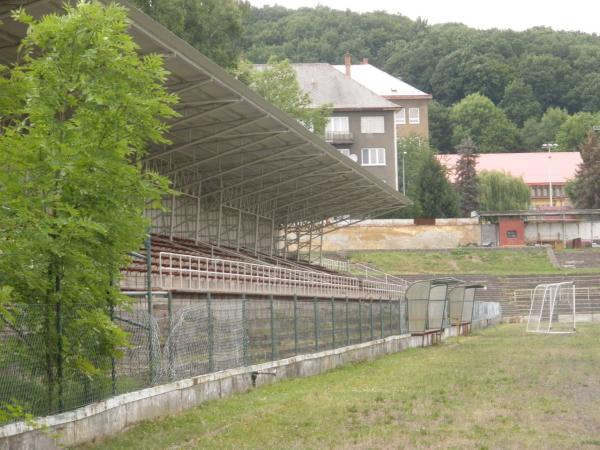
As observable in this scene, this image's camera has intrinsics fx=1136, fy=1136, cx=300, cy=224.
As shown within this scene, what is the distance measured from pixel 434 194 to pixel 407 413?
88529 millimetres

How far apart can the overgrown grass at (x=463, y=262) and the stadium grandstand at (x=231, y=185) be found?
16.3m

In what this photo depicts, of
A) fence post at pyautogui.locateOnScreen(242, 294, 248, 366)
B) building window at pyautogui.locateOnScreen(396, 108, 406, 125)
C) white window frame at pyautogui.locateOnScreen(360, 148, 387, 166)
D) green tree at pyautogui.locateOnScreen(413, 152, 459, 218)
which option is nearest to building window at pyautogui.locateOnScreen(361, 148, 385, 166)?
white window frame at pyautogui.locateOnScreen(360, 148, 387, 166)

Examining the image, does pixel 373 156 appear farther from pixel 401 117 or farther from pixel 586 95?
pixel 586 95

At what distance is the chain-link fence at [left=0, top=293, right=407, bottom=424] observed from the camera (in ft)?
44.9

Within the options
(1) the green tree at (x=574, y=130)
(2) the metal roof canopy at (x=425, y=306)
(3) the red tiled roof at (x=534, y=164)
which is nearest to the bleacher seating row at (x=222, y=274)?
(2) the metal roof canopy at (x=425, y=306)

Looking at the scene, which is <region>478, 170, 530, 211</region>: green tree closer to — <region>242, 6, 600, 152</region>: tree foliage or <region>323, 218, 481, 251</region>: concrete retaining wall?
<region>323, 218, 481, 251</region>: concrete retaining wall

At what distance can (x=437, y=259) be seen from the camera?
292ft

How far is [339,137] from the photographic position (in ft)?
365

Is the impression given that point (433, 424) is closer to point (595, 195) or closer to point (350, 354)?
point (350, 354)

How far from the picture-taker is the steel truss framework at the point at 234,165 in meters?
25.6

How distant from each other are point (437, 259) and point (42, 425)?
76793 mm

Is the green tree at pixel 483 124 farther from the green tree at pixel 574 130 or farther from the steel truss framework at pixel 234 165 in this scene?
the steel truss framework at pixel 234 165

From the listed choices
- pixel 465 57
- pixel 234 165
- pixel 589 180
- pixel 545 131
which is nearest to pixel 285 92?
pixel 589 180

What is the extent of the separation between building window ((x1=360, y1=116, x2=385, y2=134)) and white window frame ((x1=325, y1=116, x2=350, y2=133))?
1498 mm
